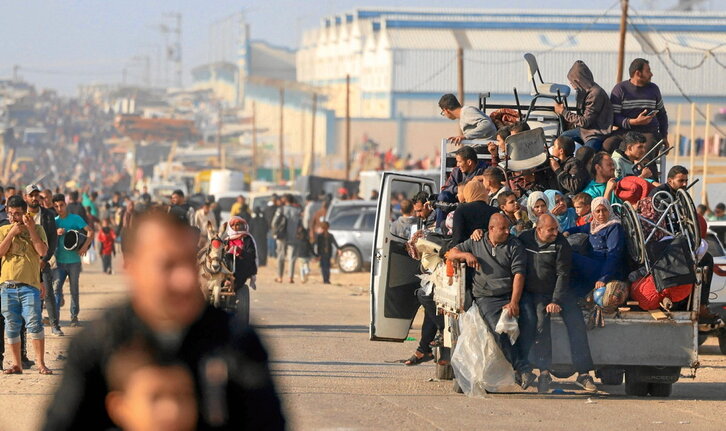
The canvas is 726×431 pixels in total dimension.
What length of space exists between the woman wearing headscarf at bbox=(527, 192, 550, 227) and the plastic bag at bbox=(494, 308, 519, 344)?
1397 mm

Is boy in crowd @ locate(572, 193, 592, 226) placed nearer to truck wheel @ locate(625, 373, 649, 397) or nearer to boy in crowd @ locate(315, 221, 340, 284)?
truck wheel @ locate(625, 373, 649, 397)

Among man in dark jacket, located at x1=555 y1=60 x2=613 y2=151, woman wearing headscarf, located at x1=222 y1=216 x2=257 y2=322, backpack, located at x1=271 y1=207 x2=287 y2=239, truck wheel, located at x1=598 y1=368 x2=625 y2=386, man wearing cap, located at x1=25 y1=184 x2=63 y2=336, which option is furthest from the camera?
backpack, located at x1=271 y1=207 x2=287 y2=239

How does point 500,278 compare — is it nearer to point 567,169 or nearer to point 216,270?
point 567,169

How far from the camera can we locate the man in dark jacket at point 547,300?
11984 mm

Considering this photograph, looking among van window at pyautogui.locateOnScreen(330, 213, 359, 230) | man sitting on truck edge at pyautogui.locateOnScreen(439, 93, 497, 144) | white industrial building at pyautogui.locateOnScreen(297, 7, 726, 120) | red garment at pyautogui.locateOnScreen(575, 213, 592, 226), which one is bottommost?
van window at pyautogui.locateOnScreen(330, 213, 359, 230)

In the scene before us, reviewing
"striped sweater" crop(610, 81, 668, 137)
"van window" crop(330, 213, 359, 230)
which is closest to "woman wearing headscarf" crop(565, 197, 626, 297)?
"striped sweater" crop(610, 81, 668, 137)

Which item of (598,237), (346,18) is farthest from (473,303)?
(346,18)

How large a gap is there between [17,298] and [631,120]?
6708mm

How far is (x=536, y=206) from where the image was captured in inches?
509

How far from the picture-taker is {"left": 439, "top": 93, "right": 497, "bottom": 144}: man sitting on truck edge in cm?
1497

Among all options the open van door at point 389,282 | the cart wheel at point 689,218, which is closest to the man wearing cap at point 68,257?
the open van door at point 389,282

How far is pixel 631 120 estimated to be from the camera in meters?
15.2

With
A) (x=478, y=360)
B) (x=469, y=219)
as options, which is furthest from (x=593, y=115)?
(x=478, y=360)

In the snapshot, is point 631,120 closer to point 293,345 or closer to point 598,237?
point 598,237
